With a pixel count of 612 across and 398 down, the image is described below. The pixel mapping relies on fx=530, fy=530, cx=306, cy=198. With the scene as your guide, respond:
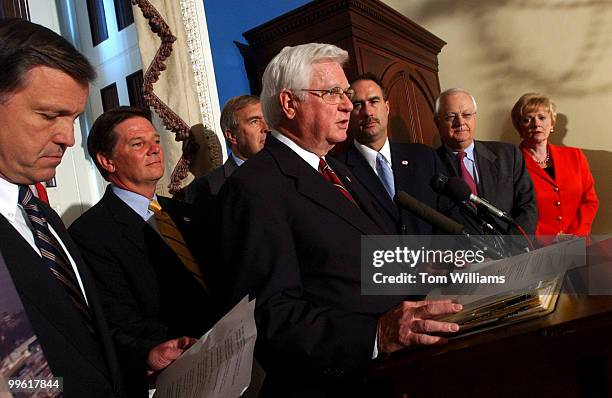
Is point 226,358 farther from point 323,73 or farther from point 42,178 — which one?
point 323,73

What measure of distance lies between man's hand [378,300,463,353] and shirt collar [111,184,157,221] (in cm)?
112

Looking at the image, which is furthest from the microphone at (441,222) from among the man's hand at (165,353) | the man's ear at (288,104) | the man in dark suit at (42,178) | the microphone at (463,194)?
the man in dark suit at (42,178)

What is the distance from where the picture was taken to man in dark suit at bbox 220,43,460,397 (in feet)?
3.81

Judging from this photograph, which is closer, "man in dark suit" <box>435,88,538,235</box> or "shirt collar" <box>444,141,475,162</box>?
"man in dark suit" <box>435,88,538,235</box>

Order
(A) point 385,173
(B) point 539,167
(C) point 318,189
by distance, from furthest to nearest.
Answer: (B) point 539,167 → (A) point 385,173 → (C) point 318,189

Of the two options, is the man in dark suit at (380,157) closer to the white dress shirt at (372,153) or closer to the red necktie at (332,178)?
the white dress shirt at (372,153)

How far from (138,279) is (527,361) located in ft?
4.04

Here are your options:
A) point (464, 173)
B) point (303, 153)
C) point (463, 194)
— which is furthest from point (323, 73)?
point (464, 173)

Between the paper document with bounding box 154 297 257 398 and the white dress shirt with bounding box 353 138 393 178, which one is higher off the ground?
the white dress shirt with bounding box 353 138 393 178

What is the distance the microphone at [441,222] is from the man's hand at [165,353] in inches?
26.8

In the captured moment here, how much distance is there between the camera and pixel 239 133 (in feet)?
8.97

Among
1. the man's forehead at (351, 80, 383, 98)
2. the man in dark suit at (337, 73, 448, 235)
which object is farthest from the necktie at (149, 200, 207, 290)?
the man's forehead at (351, 80, 383, 98)

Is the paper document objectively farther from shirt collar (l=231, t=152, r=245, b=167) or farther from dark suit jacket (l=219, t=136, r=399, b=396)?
shirt collar (l=231, t=152, r=245, b=167)

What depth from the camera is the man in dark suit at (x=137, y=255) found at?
1666mm
